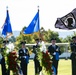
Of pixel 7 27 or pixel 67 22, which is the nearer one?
pixel 67 22

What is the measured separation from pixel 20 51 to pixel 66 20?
2.99 m

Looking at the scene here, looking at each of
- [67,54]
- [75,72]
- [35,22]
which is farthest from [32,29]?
[67,54]

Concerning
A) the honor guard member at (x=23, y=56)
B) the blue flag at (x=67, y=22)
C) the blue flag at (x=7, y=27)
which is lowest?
the honor guard member at (x=23, y=56)

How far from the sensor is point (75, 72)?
50.1 feet

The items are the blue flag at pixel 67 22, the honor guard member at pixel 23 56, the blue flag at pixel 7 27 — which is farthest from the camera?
the blue flag at pixel 7 27

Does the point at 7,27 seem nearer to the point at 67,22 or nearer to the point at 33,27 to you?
the point at 33,27

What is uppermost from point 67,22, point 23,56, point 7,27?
point 67,22

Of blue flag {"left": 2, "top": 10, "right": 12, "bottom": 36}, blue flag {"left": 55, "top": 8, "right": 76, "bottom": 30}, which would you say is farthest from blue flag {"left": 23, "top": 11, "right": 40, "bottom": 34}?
blue flag {"left": 55, "top": 8, "right": 76, "bottom": 30}

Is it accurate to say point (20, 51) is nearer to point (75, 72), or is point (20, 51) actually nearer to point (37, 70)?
point (37, 70)

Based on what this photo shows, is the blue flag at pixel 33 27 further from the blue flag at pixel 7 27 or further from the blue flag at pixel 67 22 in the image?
the blue flag at pixel 67 22

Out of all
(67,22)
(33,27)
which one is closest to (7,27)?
(33,27)

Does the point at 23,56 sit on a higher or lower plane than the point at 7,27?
lower

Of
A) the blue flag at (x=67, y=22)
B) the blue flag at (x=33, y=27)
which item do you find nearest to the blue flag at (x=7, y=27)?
the blue flag at (x=33, y=27)

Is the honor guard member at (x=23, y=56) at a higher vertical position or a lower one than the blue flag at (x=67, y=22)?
lower
